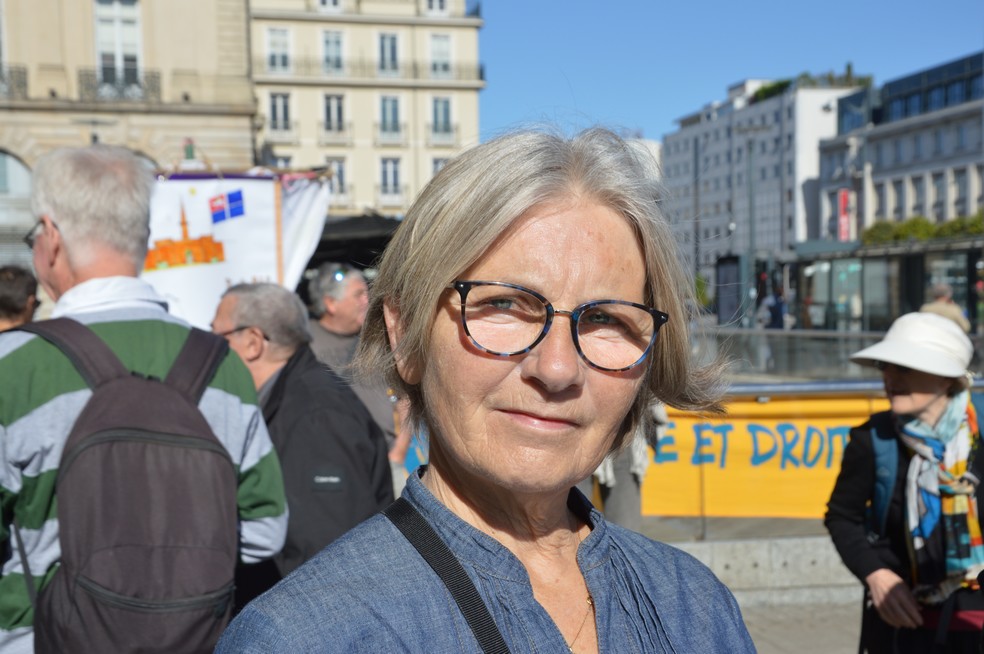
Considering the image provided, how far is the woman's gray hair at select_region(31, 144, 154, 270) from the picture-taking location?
2848mm

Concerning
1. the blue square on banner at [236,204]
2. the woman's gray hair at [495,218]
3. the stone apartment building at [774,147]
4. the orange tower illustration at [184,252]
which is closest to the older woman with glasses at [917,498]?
the woman's gray hair at [495,218]

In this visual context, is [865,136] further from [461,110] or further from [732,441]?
[732,441]

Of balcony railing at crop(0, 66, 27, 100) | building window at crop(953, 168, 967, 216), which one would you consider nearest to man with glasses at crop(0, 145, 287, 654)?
balcony railing at crop(0, 66, 27, 100)

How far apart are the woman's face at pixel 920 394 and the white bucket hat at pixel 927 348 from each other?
0.06 meters

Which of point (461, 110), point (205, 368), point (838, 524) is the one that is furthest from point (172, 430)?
point (461, 110)

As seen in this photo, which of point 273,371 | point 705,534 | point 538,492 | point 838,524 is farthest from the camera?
point 705,534

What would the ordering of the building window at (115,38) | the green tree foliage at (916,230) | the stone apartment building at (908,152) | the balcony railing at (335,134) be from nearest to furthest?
the building window at (115,38) → the balcony railing at (335,134) → the green tree foliage at (916,230) → the stone apartment building at (908,152)

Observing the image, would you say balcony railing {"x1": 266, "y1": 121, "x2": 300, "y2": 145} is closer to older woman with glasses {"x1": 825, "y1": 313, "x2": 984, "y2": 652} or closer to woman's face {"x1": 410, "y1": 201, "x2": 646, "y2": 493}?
older woman with glasses {"x1": 825, "y1": 313, "x2": 984, "y2": 652}

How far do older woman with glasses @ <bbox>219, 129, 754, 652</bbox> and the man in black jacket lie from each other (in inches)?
77.5

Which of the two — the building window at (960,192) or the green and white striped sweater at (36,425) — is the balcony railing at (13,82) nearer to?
the green and white striped sweater at (36,425)

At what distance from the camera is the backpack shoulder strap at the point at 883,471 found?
3.77 meters

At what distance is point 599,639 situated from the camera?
158 cm

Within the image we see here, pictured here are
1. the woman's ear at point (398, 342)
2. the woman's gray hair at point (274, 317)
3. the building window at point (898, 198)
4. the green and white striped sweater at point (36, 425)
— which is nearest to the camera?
the woman's ear at point (398, 342)

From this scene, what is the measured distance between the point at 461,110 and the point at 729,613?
76.5 m
